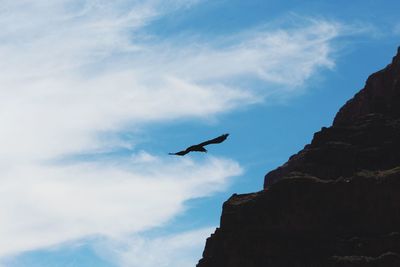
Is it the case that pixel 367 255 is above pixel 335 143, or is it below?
below

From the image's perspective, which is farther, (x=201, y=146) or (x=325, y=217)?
(x=325, y=217)

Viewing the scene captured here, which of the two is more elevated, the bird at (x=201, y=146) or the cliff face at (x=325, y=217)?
the cliff face at (x=325, y=217)

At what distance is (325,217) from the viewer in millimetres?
155750

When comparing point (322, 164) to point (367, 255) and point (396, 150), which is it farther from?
point (367, 255)

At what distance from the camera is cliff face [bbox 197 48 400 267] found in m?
139

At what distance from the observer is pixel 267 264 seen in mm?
143000

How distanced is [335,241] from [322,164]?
36575 mm

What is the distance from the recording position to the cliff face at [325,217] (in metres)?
139

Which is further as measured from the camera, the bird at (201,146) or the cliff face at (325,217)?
the cliff face at (325,217)

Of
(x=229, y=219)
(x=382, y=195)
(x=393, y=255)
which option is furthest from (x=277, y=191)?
(x=393, y=255)

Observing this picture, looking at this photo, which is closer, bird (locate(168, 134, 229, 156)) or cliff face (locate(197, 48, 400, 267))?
bird (locate(168, 134, 229, 156))

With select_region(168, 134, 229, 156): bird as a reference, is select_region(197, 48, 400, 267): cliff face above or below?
above

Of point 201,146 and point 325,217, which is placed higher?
point 325,217

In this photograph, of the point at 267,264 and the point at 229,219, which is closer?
the point at 267,264
